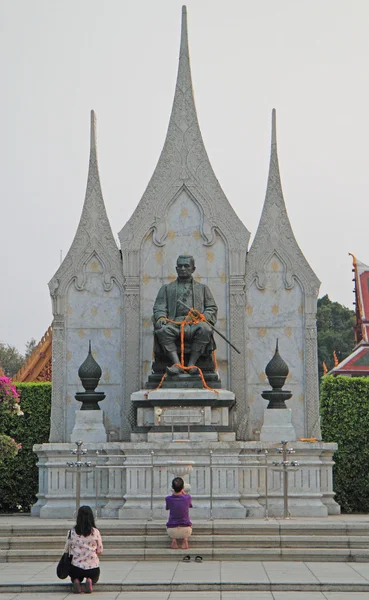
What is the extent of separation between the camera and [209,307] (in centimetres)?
2012

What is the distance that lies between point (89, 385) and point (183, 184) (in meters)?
5.06

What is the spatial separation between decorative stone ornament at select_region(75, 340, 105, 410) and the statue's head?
2386 millimetres

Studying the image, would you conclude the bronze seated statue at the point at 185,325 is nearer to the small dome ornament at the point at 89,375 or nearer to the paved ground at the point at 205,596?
the small dome ornament at the point at 89,375

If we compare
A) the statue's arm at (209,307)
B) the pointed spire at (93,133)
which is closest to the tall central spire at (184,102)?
the pointed spire at (93,133)

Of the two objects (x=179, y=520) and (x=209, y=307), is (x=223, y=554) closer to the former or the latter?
(x=179, y=520)

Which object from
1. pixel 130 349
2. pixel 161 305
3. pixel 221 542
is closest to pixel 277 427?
pixel 161 305

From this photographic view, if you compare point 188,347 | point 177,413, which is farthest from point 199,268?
point 177,413

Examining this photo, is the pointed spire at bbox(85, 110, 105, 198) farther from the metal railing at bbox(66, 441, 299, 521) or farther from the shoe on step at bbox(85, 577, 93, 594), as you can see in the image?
the shoe on step at bbox(85, 577, 93, 594)

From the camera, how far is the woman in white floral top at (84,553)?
11758mm

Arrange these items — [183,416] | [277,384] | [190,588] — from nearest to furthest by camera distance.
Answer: [190,588] → [183,416] → [277,384]

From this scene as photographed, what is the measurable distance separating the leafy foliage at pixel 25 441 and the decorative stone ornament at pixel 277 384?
17.3ft

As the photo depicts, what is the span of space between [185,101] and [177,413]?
288 inches

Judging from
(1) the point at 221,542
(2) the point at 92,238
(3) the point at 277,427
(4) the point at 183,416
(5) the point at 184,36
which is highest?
(5) the point at 184,36

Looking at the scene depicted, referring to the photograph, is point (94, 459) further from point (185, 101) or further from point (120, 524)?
point (185, 101)
